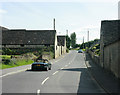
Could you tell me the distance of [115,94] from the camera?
9.23 m

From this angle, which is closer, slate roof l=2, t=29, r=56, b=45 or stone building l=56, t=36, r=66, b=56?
slate roof l=2, t=29, r=56, b=45

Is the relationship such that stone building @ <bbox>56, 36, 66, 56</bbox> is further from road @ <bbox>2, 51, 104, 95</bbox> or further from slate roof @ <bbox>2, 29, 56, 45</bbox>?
road @ <bbox>2, 51, 104, 95</bbox>

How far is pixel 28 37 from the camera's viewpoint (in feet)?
194

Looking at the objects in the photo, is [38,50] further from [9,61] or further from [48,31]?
[9,61]

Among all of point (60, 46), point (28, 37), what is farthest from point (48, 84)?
point (60, 46)

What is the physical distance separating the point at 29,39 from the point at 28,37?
1.06m

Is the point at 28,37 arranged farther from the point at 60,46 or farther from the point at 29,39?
the point at 60,46

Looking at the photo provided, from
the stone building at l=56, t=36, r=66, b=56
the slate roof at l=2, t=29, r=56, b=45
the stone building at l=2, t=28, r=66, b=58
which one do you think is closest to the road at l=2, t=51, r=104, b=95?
the stone building at l=2, t=28, r=66, b=58

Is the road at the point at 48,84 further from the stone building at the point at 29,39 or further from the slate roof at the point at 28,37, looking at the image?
the slate roof at the point at 28,37

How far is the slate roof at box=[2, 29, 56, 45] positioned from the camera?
5703 cm

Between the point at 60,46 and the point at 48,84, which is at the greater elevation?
the point at 60,46

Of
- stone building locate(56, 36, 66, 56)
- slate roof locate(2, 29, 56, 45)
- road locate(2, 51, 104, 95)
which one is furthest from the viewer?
stone building locate(56, 36, 66, 56)

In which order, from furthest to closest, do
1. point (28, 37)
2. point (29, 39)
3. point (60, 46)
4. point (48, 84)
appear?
point (60, 46)
point (28, 37)
point (29, 39)
point (48, 84)

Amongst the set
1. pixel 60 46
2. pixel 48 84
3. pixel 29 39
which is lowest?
pixel 48 84
